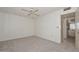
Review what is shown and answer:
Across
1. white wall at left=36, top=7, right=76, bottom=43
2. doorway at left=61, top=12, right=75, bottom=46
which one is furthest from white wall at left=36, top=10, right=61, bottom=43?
doorway at left=61, top=12, right=75, bottom=46

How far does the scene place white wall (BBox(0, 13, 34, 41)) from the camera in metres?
3.86

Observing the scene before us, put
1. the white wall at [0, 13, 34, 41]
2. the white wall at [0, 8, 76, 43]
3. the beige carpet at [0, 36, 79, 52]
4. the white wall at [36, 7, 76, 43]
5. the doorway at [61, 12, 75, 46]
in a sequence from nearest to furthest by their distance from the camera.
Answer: the beige carpet at [0, 36, 79, 52] < the doorway at [61, 12, 75, 46] < the white wall at [36, 7, 76, 43] < the white wall at [0, 8, 76, 43] < the white wall at [0, 13, 34, 41]

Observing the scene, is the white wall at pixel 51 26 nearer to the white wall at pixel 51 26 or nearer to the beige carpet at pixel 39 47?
the white wall at pixel 51 26

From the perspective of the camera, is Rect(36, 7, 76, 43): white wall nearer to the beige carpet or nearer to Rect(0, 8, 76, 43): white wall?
Rect(0, 8, 76, 43): white wall

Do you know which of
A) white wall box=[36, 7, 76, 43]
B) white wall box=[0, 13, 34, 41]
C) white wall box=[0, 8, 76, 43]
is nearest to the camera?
white wall box=[36, 7, 76, 43]

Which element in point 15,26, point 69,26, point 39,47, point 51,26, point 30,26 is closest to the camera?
point 39,47

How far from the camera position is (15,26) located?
426 cm

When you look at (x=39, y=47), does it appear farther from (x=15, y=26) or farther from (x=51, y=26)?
(x=15, y=26)

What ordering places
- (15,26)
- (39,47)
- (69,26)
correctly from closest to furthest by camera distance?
(39,47)
(69,26)
(15,26)

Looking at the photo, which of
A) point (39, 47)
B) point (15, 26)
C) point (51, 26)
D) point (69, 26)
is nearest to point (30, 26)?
point (15, 26)

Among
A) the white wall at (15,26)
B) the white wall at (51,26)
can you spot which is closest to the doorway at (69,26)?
the white wall at (51,26)

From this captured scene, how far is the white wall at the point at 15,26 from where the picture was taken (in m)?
3.86
